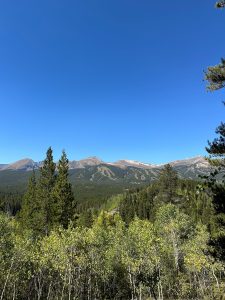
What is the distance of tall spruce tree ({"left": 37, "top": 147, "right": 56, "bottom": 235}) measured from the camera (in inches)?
2387

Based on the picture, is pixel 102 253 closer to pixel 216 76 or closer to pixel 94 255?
pixel 94 255

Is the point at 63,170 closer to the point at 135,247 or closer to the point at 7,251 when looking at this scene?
the point at 135,247

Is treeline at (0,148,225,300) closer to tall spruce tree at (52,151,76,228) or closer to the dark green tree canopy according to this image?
tall spruce tree at (52,151,76,228)

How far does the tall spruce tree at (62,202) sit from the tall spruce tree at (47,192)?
3.46 ft

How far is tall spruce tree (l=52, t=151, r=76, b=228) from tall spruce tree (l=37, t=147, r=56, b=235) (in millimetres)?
1055

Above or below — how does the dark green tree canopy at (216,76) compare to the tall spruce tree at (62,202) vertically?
above

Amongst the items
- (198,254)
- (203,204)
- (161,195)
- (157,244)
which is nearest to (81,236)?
(157,244)

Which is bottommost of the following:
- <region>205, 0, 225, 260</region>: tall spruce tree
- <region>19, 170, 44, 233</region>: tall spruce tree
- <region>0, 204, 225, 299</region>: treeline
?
<region>0, 204, 225, 299</region>: treeline

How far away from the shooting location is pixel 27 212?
71.2 m

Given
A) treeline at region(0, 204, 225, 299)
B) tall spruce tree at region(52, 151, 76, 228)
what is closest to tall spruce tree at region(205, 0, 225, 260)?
treeline at region(0, 204, 225, 299)

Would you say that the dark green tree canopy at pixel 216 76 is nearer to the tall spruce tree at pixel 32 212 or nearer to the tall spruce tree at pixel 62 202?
the tall spruce tree at pixel 62 202

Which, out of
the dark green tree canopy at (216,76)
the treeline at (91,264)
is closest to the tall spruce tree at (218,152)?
the dark green tree canopy at (216,76)

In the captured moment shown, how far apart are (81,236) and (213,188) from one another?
27.6 meters

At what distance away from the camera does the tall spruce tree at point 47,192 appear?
199 ft
